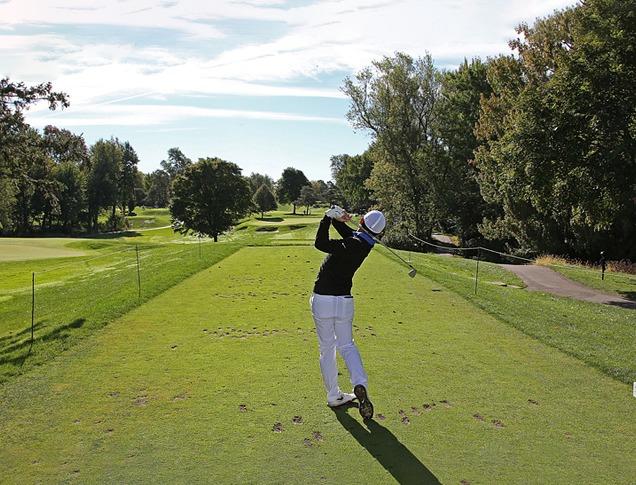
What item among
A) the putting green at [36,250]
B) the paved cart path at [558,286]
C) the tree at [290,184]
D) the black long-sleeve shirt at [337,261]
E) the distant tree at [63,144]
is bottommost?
the putting green at [36,250]

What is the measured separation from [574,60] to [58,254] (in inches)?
1144

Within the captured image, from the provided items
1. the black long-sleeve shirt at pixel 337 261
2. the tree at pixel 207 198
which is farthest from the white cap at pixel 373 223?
the tree at pixel 207 198

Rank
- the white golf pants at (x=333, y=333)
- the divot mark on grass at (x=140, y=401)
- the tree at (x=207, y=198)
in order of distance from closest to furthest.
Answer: the divot mark on grass at (x=140, y=401), the white golf pants at (x=333, y=333), the tree at (x=207, y=198)

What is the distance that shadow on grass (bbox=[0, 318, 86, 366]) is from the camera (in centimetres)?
768

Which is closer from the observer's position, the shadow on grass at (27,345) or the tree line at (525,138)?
the shadow on grass at (27,345)

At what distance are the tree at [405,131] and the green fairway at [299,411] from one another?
35.4 m

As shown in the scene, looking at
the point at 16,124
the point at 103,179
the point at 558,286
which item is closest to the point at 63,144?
the point at 16,124

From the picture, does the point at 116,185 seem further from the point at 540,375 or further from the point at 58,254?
the point at 540,375

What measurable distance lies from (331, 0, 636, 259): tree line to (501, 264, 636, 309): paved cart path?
289 centimetres

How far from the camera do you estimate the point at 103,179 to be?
268 feet

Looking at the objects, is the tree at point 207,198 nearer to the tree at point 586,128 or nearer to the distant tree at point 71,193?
the distant tree at point 71,193

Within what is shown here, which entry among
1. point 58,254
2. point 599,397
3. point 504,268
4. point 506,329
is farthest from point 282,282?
point 58,254

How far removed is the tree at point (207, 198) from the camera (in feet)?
194

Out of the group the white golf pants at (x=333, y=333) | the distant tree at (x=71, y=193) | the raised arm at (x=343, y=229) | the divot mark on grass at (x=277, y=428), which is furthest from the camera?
the distant tree at (x=71, y=193)
